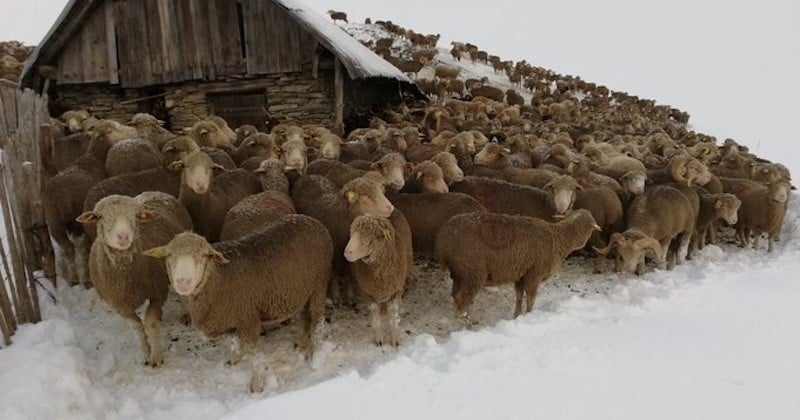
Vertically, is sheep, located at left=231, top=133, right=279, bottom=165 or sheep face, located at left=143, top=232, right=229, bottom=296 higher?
sheep, located at left=231, top=133, right=279, bottom=165

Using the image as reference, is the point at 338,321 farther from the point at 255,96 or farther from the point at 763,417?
the point at 255,96

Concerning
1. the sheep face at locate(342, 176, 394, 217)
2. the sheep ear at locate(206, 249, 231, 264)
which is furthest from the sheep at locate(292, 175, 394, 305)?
the sheep ear at locate(206, 249, 231, 264)

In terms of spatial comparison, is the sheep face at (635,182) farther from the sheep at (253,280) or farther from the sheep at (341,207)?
the sheep at (253,280)

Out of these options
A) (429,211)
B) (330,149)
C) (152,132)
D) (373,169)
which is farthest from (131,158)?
(429,211)

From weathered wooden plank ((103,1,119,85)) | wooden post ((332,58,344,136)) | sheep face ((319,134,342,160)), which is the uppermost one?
weathered wooden plank ((103,1,119,85))

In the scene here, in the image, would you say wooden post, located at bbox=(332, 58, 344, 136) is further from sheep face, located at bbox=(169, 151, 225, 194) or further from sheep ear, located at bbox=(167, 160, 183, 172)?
sheep face, located at bbox=(169, 151, 225, 194)

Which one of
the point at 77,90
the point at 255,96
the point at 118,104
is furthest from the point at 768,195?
the point at 77,90

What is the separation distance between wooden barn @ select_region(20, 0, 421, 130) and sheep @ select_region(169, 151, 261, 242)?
307 inches

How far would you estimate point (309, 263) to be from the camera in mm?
4922

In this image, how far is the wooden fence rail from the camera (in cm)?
499

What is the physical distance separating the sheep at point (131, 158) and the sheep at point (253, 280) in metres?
3.53

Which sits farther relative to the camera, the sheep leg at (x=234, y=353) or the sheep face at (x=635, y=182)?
the sheep face at (x=635, y=182)

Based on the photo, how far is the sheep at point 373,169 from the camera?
7.11 metres

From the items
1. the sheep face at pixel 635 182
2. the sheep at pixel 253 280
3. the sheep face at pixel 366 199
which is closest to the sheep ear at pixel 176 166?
the sheep at pixel 253 280
